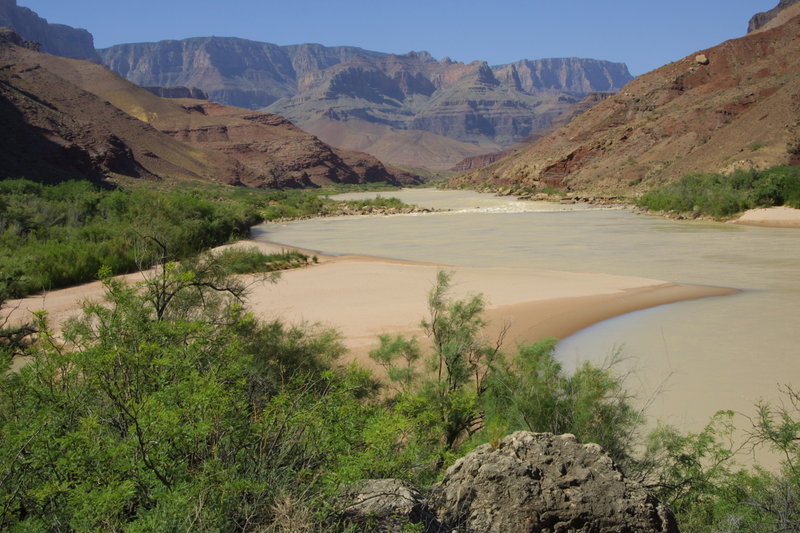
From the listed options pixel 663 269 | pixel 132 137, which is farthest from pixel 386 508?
pixel 132 137

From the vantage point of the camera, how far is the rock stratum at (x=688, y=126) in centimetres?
4981

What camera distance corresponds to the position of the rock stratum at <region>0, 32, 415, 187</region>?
5681 centimetres

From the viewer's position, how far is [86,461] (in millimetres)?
3234

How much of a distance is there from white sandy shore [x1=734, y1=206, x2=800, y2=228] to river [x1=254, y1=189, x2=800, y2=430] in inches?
65.5

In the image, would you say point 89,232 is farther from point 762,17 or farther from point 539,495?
point 762,17

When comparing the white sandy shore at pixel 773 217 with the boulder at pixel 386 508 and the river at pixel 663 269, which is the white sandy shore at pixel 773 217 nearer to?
the river at pixel 663 269

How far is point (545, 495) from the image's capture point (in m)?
3.89

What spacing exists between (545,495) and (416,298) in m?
12.4

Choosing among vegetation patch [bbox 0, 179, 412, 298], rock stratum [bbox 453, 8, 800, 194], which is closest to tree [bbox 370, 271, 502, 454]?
vegetation patch [bbox 0, 179, 412, 298]

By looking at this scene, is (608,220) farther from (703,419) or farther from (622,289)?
(703,419)

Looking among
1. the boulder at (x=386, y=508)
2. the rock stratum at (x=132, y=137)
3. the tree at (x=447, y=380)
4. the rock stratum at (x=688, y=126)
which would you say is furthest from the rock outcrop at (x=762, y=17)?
the boulder at (x=386, y=508)

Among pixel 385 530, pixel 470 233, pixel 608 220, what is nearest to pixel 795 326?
pixel 385 530

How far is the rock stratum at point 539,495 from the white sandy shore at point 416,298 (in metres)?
6.69

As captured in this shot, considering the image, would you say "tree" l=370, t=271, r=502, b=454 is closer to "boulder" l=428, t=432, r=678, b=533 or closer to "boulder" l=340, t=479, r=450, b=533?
"boulder" l=428, t=432, r=678, b=533
